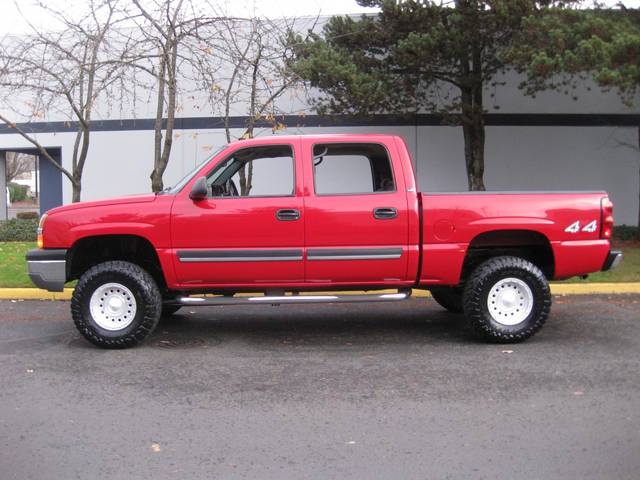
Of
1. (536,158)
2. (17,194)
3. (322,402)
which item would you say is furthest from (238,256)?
(17,194)

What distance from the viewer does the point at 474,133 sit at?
14539 mm

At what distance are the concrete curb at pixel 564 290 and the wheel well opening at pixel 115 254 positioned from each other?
2.66 m

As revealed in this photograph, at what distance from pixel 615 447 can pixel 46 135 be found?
17.6 m

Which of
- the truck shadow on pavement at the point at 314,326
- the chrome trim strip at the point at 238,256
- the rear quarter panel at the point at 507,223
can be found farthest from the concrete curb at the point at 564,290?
the chrome trim strip at the point at 238,256

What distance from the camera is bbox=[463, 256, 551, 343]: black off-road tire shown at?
20.6 ft

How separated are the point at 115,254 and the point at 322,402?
305cm

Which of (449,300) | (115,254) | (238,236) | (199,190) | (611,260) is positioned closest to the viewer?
(199,190)

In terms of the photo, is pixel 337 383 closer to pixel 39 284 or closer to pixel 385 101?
pixel 39 284

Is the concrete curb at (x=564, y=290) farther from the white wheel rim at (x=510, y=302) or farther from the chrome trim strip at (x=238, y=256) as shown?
the chrome trim strip at (x=238, y=256)

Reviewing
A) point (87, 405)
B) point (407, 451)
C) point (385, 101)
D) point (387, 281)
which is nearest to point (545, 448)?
point (407, 451)

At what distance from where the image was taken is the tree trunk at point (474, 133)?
14.1 m

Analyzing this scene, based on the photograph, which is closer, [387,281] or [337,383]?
[337,383]

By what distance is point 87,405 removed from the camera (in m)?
4.68

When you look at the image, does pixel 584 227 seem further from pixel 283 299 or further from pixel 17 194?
pixel 17 194
